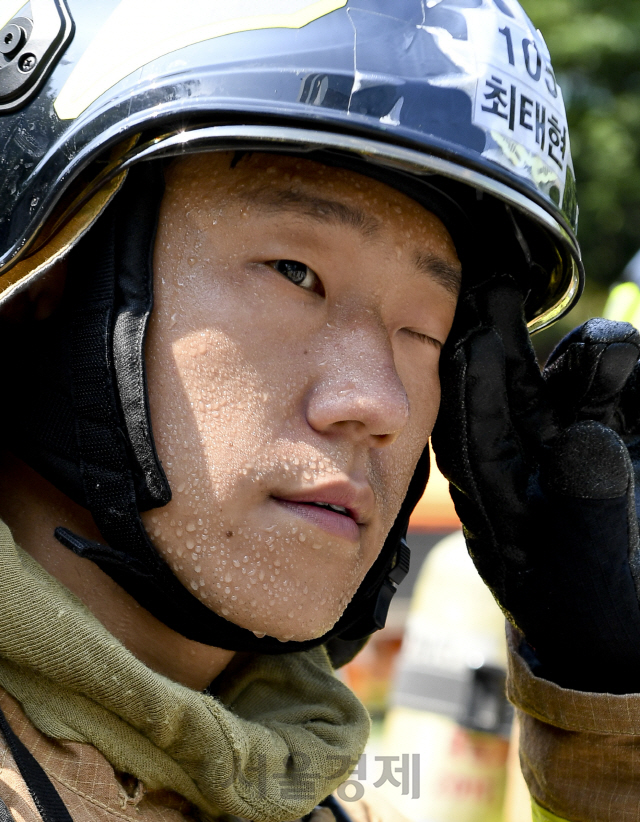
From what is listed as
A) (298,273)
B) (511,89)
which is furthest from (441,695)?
(511,89)

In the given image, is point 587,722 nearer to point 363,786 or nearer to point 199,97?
point 363,786

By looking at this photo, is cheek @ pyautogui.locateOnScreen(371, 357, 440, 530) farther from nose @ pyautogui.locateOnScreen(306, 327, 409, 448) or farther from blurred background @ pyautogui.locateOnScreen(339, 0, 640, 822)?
blurred background @ pyautogui.locateOnScreen(339, 0, 640, 822)

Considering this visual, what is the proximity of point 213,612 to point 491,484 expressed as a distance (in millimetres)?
735

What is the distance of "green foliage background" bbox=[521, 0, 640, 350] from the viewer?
48.3 ft

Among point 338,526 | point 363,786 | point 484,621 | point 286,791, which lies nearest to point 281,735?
point 286,791

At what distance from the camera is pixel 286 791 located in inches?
70.0

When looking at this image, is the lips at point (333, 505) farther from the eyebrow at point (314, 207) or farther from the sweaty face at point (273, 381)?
the eyebrow at point (314, 207)

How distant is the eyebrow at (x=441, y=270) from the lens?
1914 millimetres

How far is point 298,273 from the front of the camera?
1790 mm

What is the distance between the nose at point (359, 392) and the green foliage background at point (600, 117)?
44.5ft

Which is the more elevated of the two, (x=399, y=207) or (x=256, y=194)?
(x=399, y=207)

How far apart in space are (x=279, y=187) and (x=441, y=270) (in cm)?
41

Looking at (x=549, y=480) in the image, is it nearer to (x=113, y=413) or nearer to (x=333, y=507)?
(x=333, y=507)

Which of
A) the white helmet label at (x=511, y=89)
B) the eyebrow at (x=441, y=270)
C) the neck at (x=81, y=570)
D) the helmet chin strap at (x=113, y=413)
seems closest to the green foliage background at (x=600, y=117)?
the white helmet label at (x=511, y=89)
